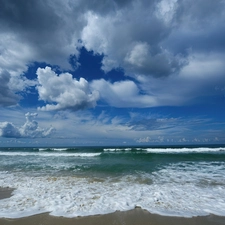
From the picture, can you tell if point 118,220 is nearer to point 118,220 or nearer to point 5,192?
point 118,220

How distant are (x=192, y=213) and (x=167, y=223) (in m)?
1.08

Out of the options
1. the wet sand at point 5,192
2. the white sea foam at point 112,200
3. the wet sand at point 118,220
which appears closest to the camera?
the wet sand at point 118,220

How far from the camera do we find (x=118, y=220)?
13.5 ft

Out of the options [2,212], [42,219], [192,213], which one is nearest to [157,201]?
[192,213]

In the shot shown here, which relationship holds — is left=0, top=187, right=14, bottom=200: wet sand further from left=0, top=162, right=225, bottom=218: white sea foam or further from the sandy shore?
the sandy shore

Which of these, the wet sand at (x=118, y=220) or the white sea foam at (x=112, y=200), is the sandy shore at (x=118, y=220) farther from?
the white sea foam at (x=112, y=200)

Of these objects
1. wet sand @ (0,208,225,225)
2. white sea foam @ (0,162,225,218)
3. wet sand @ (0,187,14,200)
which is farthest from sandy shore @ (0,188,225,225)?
wet sand @ (0,187,14,200)

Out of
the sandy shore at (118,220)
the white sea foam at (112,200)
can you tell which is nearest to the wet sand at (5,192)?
the white sea foam at (112,200)

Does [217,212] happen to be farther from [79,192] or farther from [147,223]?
[79,192]

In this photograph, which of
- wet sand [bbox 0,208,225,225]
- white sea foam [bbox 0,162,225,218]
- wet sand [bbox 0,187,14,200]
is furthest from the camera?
wet sand [bbox 0,187,14,200]

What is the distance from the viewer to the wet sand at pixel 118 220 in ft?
13.1

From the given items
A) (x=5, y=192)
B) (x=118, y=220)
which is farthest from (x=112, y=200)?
(x=5, y=192)

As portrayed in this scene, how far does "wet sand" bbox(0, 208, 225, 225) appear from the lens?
3984mm

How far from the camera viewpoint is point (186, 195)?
20.0 ft
